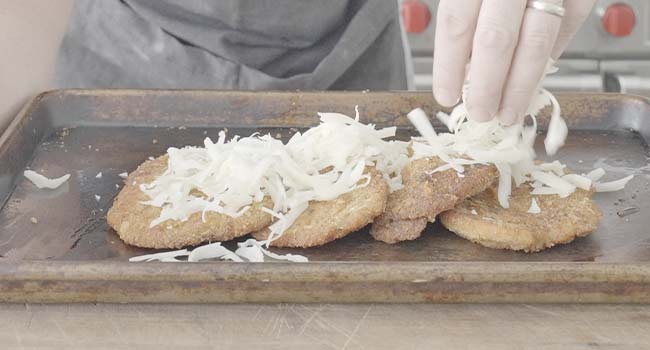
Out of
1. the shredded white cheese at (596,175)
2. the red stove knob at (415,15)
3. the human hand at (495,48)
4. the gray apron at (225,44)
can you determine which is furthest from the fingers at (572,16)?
the red stove knob at (415,15)

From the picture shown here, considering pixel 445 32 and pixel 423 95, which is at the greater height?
pixel 445 32

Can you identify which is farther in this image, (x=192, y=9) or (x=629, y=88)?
(x=629, y=88)

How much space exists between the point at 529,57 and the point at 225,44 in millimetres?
966

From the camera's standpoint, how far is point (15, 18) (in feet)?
7.47

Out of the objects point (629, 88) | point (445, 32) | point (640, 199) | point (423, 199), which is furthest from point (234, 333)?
point (629, 88)

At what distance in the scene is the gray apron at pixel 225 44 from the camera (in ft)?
7.00

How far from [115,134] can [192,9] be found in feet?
1.24

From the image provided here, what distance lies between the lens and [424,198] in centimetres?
158

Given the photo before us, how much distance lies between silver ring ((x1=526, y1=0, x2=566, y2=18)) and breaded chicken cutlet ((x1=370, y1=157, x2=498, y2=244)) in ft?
1.22

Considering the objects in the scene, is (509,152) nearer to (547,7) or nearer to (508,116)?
(508,116)

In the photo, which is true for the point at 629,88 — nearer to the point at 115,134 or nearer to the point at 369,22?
the point at 369,22

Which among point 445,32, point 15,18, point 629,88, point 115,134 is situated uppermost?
point 445,32

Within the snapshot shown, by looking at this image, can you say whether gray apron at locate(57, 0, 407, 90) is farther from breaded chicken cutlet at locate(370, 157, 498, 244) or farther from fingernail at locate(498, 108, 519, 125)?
fingernail at locate(498, 108, 519, 125)

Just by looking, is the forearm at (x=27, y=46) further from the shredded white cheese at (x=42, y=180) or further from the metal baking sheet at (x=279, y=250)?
the shredded white cheese at (x=42, y=180)
